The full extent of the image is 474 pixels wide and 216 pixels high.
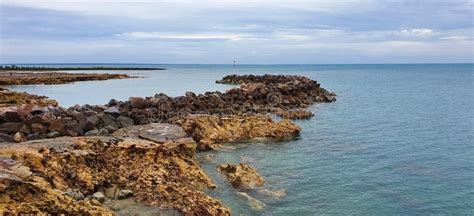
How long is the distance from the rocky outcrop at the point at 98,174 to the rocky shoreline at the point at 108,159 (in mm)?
29

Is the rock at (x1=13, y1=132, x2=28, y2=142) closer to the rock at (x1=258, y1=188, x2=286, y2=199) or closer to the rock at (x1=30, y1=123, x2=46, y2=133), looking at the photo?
the rock at (x1=30, y1=123, x2=46, y2=133)

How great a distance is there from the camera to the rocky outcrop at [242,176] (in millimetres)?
20453

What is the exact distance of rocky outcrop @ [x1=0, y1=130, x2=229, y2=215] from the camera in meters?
13.4

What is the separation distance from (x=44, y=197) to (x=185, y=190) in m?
5.54

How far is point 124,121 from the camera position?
28.5 metres

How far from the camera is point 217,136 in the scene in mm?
30281

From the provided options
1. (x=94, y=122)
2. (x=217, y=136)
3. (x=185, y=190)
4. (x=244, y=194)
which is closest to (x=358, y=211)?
(x=244, y=194)

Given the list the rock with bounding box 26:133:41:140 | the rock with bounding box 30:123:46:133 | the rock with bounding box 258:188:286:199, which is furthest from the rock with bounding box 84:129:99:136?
the rock with bounding box 258:188:286:199

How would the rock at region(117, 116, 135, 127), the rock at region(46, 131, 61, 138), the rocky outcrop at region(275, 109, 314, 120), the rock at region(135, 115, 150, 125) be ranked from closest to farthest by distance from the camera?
the rock at region(46, 131, 61, 138) < the rock at region(117, 116, 135, 127) < the rock at region(135, 115, 150, 125) < the rocky outcrop at region(275, 109, 314, 120)

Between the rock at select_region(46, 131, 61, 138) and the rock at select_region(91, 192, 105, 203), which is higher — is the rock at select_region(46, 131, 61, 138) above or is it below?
above

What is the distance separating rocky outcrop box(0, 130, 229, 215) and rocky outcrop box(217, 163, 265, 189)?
1232 mm

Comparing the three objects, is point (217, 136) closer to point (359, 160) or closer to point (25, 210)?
point (359, 160)

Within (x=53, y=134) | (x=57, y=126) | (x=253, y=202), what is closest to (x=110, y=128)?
(x=57, y=126)

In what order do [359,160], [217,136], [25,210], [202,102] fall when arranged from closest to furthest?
[25,210], [359,160], [217,136], [202,102]
